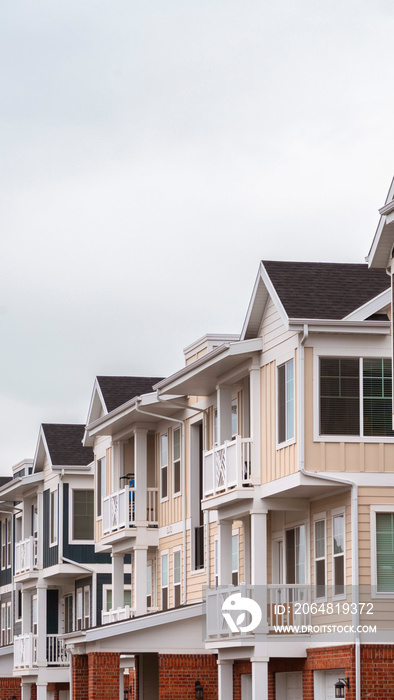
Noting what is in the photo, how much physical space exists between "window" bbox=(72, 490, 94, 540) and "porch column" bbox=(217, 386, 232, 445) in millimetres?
17424

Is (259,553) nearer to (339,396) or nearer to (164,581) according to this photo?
(339,396)

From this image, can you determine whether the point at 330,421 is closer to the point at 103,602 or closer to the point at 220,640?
the point at 220,640

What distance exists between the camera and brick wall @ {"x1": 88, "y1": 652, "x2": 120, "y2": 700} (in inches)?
1264

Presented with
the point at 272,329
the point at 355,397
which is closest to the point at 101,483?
the point at 272,329

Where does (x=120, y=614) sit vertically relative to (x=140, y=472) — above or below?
below

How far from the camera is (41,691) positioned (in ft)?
158

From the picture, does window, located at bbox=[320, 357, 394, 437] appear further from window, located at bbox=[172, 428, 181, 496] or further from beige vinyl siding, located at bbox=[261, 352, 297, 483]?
window, located at bbox=[172, 428, 181, 496]

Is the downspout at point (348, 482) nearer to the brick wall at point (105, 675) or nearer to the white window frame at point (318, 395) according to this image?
the white window frame at point (318, 395)

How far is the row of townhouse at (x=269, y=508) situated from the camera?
26.4 m

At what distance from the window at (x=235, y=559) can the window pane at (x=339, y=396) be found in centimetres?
631

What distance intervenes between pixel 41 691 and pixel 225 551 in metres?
19.3

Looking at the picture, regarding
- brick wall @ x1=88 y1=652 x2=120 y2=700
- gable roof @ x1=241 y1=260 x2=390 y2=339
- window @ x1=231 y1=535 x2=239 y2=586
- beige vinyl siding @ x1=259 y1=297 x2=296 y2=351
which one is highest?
gable roof @ x1=241 y1=260 x2=390 y2=339

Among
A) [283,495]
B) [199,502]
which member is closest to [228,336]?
[199,502]

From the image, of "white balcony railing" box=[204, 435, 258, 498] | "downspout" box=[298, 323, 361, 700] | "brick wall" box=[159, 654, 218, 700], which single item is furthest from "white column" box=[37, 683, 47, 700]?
"downspout" box=[298, 323, 361, 700]
